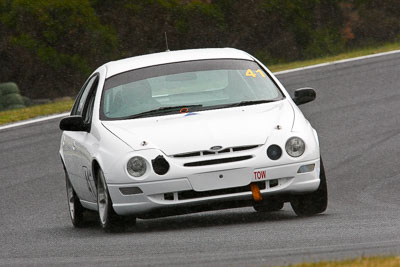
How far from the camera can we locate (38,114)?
68.0 ft

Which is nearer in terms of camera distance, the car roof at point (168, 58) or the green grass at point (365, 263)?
the green grass at point (365, 263)

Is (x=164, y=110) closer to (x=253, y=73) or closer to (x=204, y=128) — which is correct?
(x=204, y=128)

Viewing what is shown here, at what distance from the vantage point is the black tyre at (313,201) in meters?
9.00

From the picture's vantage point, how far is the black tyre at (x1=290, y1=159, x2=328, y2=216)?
9.00 metres

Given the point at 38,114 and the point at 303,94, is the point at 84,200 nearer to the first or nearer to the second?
the point at 303,94

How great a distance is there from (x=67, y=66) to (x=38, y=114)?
8.30m

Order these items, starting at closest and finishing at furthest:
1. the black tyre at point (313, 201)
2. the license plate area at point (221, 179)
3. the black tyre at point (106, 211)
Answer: the license plate area at point (221, 179) < the black tyre at point (106, 211) < the black tyre at point (313, 201)

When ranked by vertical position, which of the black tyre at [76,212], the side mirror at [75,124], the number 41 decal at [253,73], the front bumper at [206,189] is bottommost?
the black tyre at [76,212]

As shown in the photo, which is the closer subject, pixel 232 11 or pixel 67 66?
pixel 67 66

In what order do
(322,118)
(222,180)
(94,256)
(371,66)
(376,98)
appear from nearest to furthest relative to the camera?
1. (94,256)
2. (222,180)
3. (322,118)
4. (376,98)
5. (371,66)

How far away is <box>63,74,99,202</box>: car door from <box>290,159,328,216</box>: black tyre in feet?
5.57

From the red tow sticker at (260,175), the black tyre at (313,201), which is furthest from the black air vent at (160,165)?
the black tyre at (313,201)

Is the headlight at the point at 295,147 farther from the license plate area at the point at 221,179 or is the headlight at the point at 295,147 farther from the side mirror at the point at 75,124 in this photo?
the side mirror at the point at 75,124

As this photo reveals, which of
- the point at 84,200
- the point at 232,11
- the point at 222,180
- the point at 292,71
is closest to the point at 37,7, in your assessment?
the point at 232,11
